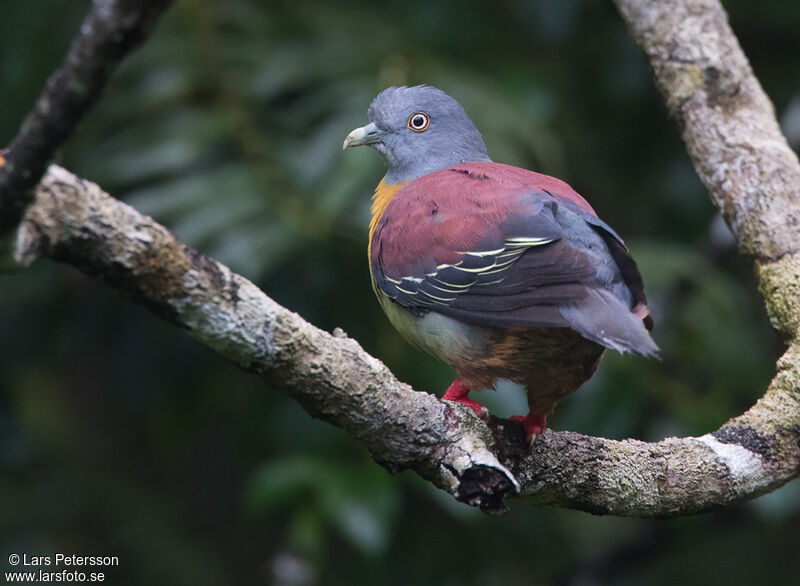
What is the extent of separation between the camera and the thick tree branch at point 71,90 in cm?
140

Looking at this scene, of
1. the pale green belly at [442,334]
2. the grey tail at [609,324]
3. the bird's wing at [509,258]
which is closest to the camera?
the grey tail at [609,324]

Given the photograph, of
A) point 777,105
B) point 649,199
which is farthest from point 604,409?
point 777,105

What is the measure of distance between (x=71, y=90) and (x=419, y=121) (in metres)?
2.91

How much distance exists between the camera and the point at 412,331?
3.34 m

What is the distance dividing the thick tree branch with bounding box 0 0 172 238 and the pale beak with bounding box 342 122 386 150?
271 centimetres

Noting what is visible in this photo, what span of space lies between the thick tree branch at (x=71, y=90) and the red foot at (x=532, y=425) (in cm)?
172

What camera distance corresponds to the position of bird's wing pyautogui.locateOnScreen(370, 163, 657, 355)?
2695 mm

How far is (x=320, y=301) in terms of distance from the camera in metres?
4.54

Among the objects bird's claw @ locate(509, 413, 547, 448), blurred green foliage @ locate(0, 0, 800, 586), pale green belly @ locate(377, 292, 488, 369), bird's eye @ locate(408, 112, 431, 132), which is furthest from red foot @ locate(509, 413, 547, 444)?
bird's eye @ locate(408, 112, 431, 132)

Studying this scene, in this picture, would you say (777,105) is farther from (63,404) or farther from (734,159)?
(63,404)

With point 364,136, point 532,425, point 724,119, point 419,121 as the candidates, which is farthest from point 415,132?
point 532,425

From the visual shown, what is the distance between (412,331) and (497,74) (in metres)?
2.60

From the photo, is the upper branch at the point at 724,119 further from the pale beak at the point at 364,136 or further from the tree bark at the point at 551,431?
the pale beak at the point at 364,136

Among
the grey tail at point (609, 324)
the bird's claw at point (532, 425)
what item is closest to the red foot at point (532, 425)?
the bird's claw at point (532, 425)
